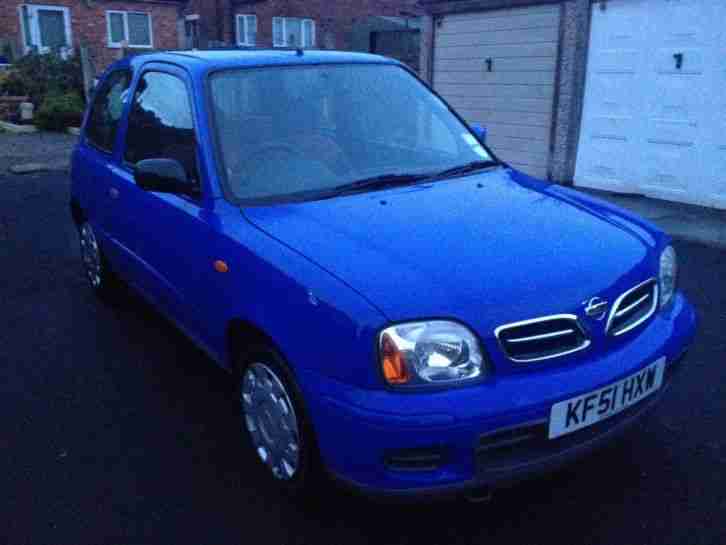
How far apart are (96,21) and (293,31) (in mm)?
8339

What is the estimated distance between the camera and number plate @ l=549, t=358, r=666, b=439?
7.40 ft

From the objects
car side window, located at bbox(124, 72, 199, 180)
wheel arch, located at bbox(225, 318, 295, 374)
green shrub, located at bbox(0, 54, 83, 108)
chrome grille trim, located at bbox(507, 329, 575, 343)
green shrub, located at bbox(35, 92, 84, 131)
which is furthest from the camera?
green shrub, located at bbox(0, 54, 83, 108)

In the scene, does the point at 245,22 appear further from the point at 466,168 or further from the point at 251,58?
the point at 466,168

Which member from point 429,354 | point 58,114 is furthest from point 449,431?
point 58,114

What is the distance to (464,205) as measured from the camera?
298cm

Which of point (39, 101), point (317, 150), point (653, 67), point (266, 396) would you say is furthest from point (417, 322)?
point (39, 101)

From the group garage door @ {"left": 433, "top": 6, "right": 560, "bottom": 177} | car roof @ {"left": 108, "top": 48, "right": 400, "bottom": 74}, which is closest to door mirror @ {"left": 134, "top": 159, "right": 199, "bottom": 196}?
car roof @ {"left": 108, "top": 48, "right": 400, "bottom": 74}

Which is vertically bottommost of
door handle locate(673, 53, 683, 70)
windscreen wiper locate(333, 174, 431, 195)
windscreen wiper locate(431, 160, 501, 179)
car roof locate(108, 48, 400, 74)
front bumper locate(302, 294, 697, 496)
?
front bumper locate(302, 294, 697, 496)

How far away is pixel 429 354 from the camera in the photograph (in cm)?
220

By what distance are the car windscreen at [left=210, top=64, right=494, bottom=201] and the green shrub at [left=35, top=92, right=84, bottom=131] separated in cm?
1541

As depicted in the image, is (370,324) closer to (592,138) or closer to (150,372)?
(150,372)

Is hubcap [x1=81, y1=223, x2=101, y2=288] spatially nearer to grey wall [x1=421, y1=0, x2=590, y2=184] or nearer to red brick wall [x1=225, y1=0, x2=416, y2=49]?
grey wall [x1=421, y1=0, x2=590, y2=184]

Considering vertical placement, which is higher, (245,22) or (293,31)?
(245,22)

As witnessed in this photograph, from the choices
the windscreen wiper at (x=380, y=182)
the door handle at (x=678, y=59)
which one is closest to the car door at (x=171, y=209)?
the windscreen wiper at (x=380, y=182)
